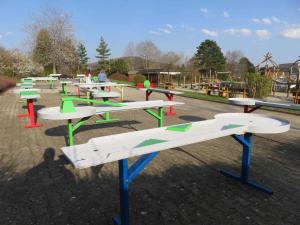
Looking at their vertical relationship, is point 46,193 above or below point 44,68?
below

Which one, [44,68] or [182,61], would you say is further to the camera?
[182,61]

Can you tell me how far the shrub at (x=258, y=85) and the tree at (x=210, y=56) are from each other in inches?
1483

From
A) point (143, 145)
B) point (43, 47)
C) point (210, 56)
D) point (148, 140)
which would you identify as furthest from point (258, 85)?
point (210, 56)

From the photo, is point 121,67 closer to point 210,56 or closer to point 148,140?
point 210,56

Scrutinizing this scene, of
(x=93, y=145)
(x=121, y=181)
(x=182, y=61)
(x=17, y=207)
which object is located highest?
(x=182, y=61)

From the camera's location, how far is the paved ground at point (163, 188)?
2838 millimetres

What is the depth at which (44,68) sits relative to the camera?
122 feet

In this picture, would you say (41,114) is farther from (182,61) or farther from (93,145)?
(182,61)

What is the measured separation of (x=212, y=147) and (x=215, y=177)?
1.52m

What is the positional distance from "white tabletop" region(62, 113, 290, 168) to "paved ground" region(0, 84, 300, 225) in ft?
2.89

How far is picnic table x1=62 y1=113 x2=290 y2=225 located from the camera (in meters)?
2.23

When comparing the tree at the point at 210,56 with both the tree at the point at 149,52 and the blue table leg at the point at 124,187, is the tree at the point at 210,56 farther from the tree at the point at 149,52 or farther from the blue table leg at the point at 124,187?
the blue table leg at the point at 124,187

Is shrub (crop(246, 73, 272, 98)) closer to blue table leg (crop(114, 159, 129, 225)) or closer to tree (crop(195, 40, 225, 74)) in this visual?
blue table leg (crop(114, 159, 129, 225))

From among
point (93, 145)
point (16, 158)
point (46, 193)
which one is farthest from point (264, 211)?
point (16, 158)
